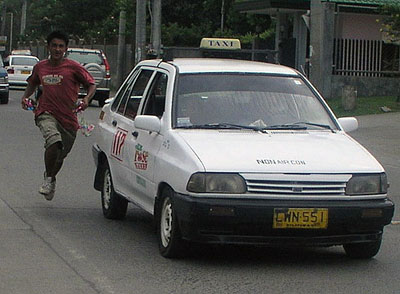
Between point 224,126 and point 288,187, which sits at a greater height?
point 224,126

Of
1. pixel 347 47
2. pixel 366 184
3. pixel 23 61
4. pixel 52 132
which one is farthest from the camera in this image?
pixel 23 61

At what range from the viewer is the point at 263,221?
23.1 feet

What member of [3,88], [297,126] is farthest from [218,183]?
[3,88]

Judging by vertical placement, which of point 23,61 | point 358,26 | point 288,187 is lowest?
point 288,187

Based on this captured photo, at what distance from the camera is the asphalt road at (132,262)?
678 centimetres

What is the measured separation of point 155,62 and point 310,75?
21108mm

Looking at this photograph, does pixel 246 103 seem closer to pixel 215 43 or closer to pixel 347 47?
pixel 215 43

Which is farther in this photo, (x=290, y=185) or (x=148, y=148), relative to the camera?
(x=148, y=148)

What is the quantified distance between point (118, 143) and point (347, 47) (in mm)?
23448

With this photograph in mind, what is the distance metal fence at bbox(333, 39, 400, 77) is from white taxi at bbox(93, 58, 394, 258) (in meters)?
22.7

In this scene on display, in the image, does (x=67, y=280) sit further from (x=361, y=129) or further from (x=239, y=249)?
(x=361, y=129)

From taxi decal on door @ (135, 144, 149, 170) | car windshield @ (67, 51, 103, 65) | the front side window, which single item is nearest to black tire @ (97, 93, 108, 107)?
car windshield @ (67, 51, 103, 65)

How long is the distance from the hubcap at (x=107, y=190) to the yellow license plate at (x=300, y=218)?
9.71 ft

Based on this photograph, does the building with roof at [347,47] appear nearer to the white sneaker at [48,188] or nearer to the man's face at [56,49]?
the man's face at [56,49]
